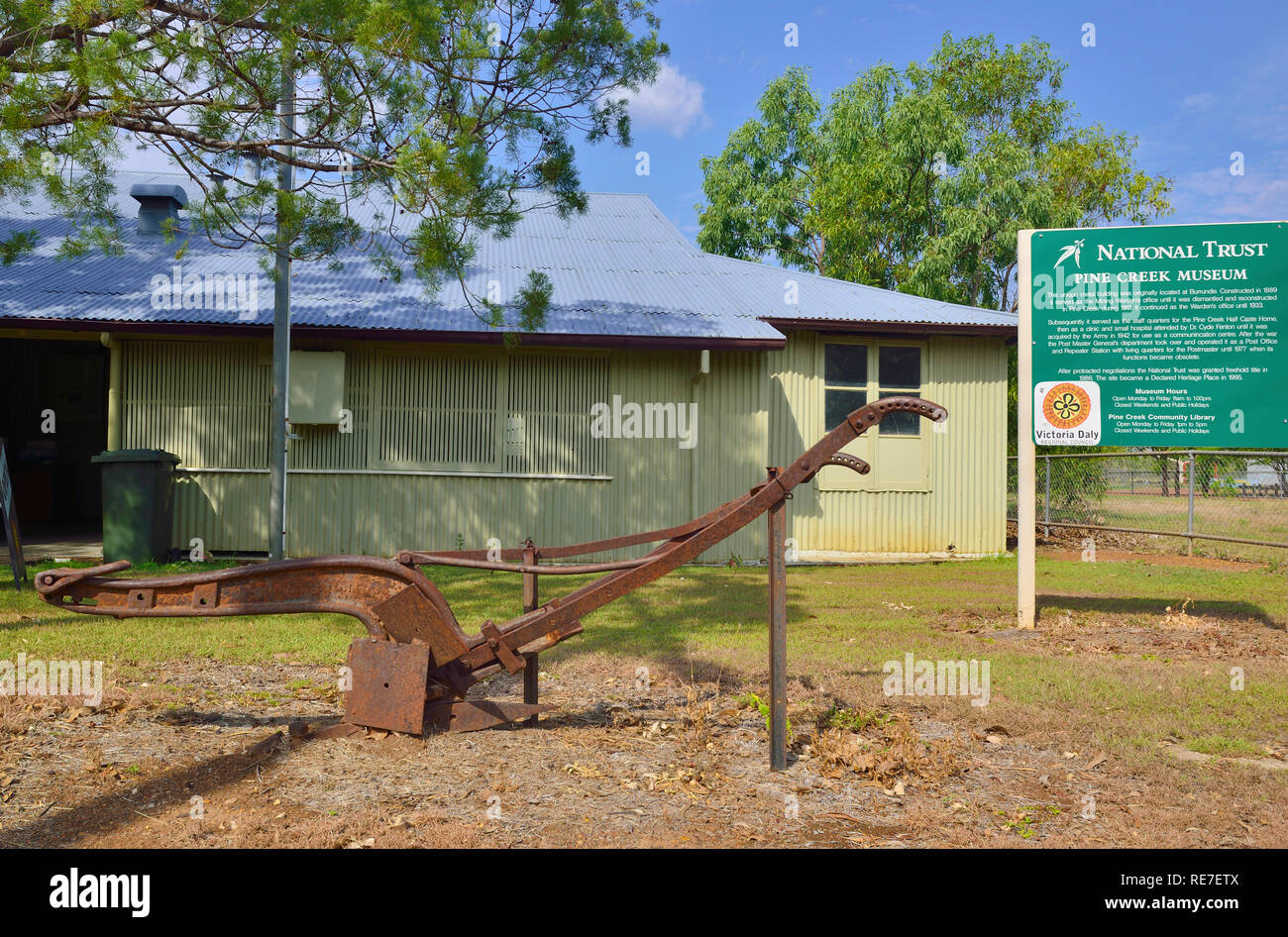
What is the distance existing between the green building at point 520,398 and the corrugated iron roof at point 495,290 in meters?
0.06

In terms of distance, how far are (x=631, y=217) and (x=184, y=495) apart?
31.0 feet

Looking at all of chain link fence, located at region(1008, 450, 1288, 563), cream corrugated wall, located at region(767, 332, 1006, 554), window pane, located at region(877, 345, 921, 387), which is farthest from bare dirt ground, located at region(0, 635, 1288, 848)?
chain link fence, located at region(1008, 450, 1288, 563)

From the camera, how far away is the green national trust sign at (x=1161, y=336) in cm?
751

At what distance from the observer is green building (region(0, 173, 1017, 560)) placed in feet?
38.0

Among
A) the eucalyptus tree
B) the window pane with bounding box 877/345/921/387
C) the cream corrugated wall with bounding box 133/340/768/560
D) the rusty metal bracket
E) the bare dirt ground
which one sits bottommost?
the bare dirt ground

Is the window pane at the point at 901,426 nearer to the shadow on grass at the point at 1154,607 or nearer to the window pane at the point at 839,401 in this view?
the window pane at the point at 839,401

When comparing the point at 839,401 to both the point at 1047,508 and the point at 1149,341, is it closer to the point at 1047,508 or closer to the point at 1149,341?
the point at 1047,508

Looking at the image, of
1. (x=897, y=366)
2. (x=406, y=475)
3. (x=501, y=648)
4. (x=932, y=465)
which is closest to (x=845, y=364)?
(x=897, y=366)

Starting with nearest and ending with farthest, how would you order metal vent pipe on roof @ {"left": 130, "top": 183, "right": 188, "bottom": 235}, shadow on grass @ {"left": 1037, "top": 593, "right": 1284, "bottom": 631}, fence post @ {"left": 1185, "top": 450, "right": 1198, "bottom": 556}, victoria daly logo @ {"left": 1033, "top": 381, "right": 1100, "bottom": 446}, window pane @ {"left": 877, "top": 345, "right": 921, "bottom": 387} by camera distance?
victoria daly logo @ {"left": 1033, "top": 381, "right": 1100, "bottom": 446}, shadow on grass @ {"left": 1037, "top": 593, "right": 1284, "bottom": 631}, fence post @ {"left": 1185, "top": 450, "right": 1198, "bottom": 556}, window pane @ {"left": 877, "top": 345, "right": 921, "bottom": 387}, metal vent pipe on roof @ {"left": 130, "top": 183, "right": 188, "bottom": 235}

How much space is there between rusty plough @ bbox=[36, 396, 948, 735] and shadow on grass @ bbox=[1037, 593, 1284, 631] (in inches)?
218

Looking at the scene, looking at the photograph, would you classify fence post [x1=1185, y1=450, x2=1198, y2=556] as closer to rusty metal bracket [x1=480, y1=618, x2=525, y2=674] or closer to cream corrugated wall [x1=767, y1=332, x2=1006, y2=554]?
cream corrugated wall [x1=767, y1=332, x2=1006, y2=554]

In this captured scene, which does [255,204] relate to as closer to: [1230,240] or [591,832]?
[591,832]

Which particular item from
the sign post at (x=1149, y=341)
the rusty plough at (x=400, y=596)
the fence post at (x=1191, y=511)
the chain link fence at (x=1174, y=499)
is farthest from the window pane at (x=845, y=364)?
the rusty plough at (x=400, y=596)

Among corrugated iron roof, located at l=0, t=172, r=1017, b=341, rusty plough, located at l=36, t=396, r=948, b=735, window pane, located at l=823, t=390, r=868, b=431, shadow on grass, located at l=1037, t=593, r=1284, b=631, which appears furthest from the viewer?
window pane, located at l=823, t=390, r=868, b=431
